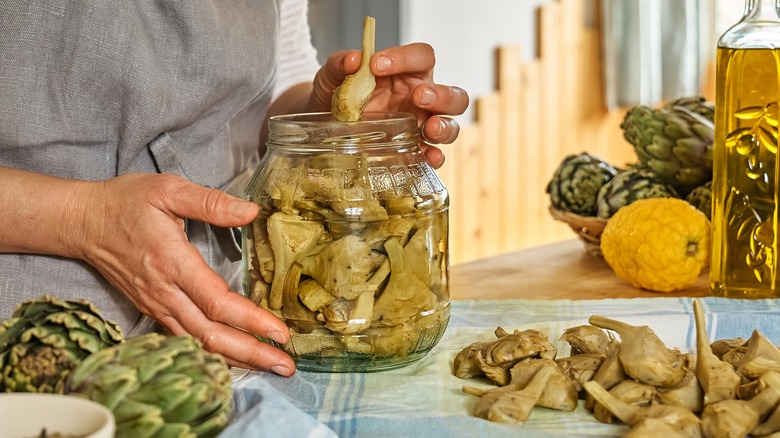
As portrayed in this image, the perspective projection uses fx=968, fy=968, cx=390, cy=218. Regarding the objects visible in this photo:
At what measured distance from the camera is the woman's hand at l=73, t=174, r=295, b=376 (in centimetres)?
86

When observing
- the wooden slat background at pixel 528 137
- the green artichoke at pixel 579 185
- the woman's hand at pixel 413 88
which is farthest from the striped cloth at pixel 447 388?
the wooden slat background at pixel 528 137

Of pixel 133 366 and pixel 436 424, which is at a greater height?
pixel 133 366

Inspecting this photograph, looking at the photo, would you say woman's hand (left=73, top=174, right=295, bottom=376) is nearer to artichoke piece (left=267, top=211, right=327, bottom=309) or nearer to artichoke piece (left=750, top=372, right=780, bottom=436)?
artichoke piece (left=267, top=211, right=327, bottom=309)

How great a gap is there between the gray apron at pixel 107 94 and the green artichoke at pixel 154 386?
Result: 0.40 m

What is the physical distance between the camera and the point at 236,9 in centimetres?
116

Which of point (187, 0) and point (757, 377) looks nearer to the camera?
point (757, 377)

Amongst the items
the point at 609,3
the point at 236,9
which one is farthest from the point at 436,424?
the point at 609,3

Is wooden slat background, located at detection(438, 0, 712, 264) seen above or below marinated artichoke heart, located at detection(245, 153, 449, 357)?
below

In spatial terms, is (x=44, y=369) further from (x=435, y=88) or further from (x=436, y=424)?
(x=435, y=88)

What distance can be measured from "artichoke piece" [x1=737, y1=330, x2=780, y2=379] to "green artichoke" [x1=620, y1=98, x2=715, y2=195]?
1.93ft

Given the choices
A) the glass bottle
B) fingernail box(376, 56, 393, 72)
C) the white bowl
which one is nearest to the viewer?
the white bowl

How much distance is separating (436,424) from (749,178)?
0.62m

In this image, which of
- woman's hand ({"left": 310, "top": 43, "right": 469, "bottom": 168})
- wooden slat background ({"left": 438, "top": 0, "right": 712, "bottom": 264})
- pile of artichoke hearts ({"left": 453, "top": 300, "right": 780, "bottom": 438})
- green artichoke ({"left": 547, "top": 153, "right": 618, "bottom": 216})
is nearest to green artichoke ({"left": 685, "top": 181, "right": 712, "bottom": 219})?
green artichoke ({"left": 547, "top": 153, "right": 618, "bottom": 216})

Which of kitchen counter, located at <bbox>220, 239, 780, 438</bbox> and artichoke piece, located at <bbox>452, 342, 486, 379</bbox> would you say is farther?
artichoke piece, located at <bbox>452, 342, 486, 379</bbox>
